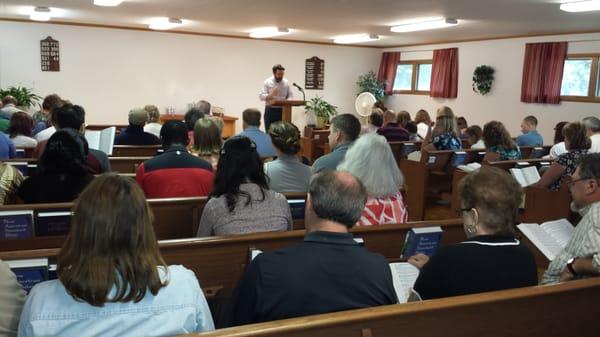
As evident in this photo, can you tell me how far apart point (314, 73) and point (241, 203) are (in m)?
10.2

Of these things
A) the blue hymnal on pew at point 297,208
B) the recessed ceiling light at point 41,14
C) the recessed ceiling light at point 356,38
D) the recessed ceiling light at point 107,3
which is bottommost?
the blue hymnal on pew at point 297,208

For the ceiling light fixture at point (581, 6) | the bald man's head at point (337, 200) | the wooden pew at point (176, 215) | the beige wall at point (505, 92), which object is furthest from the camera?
the beige wall at point (505, 92)

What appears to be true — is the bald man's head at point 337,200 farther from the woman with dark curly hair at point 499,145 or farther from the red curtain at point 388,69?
the red curtain at point 388,69

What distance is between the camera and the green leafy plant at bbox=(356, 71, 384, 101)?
12.4 meters

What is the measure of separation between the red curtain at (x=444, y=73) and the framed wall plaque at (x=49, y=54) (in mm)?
7714

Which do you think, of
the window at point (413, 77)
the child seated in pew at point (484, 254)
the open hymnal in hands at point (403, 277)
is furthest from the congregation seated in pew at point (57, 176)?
the window at point (413, 77)

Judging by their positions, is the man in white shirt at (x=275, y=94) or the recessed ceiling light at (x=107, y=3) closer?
the recessed ceiling light at (x=107, y=3)

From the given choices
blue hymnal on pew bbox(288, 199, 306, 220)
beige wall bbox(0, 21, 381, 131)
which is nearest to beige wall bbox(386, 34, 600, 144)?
beige wall bbox(0, 21, 381, 131)

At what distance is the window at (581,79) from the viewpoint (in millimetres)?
8023

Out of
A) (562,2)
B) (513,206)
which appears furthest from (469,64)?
(513,206)

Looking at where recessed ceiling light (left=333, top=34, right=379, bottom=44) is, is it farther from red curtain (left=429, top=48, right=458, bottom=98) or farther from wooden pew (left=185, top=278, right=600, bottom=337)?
wooden pew (left=185, top=278, right=600, bottom=337)

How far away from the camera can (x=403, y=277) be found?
2.03 meters

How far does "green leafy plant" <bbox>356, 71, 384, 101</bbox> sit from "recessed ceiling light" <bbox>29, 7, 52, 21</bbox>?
279 inches

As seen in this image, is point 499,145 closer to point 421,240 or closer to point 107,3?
point 421,240
